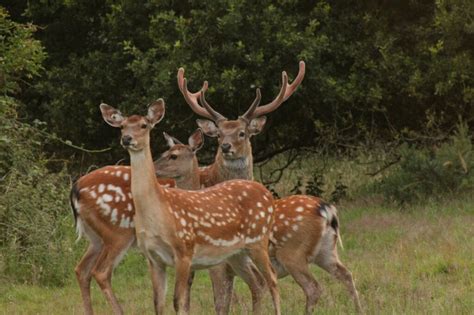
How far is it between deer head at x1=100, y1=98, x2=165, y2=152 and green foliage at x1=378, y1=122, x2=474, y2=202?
576 cm

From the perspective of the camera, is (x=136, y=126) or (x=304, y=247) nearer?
(x=136, y=126)

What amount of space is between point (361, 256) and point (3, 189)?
11.1ft

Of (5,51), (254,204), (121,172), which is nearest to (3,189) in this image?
(5,51)

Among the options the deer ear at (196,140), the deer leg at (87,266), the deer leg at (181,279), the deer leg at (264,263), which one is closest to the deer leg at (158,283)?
→ the deer leg at (181,279)

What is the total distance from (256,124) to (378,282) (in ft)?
6.73

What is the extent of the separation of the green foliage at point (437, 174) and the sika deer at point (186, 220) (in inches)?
202

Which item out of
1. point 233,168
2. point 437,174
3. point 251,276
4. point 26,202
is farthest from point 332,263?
point 437,174

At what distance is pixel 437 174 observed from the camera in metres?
13.0

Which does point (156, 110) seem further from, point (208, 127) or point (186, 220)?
point (208, 127)

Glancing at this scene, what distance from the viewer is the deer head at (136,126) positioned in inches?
288

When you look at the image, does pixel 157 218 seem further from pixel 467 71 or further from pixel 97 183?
pixel 467 71

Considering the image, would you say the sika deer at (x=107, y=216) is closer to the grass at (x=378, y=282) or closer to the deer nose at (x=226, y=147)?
the grass at (x=378, y=282)

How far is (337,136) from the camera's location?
13930 millimetres

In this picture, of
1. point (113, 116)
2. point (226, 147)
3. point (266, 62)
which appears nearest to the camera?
point (113, 116)
